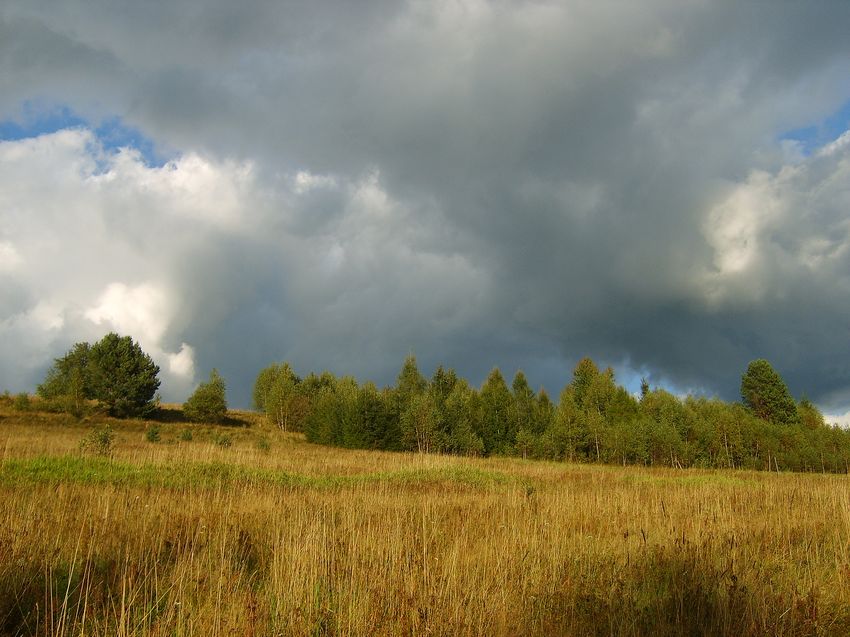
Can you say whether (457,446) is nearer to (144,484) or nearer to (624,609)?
(144,484)

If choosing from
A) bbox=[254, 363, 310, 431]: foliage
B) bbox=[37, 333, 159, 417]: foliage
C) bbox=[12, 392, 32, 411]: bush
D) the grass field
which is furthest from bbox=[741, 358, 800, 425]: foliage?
bbox=[12, 392, 32, 411]: bush

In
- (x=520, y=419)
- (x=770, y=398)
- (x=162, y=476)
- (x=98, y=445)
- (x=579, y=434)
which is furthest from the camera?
(x=770, y=398)

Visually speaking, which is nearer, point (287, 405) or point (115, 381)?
point (115, 381)

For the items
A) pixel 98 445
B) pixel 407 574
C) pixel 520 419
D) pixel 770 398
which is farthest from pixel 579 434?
pixel 407 574

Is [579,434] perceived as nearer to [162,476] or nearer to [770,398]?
[770,398]

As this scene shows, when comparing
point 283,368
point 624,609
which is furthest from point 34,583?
point 283,368

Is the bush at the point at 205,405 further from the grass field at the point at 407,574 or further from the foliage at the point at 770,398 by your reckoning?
→ the foliage at the point at 770,398

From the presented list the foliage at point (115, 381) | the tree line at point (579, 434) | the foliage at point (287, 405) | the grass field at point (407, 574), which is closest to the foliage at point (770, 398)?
the tree line at point (579, 434)

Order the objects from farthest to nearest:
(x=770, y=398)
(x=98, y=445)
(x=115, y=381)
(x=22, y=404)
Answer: (x=770, y=398)
(x=115, y=381)
(x=22, y=404)
(x=98, y=445)

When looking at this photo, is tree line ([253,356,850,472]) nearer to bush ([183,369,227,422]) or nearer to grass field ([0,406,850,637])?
bush ([183,369,227,422])

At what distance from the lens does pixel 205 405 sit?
168ft

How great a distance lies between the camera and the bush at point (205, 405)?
50969 mm

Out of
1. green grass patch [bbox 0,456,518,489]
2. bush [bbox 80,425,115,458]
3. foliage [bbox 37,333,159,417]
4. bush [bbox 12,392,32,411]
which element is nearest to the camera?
green grass patch [bbox 0,456,518,489]

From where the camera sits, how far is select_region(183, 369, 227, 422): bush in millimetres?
50969
